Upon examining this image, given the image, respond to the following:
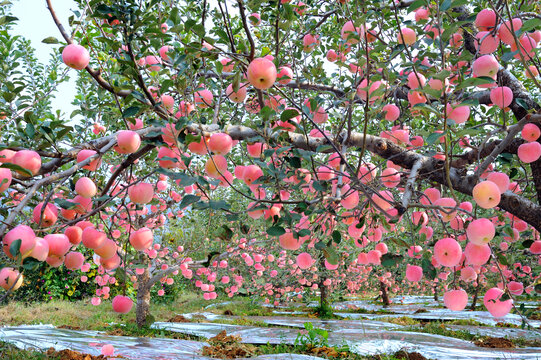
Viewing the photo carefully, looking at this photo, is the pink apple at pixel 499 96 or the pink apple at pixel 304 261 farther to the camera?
the pink apple at pixel 304 261

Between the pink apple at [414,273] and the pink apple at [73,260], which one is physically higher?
the pink apple at [73,260]

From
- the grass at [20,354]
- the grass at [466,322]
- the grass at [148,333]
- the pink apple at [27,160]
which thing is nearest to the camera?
the pink apple at [27,160]

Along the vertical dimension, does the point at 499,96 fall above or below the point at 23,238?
above

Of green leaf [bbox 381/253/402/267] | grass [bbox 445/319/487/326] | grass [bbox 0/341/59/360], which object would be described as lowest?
grass [bbox 445/319/487/326]

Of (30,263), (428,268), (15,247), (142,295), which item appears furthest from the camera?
(142,295)

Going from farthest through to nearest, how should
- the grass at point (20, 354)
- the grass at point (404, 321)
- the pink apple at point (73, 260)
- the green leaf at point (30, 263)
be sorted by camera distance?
the grass at point (404, 321), the grass at point (20, 354), the pink apple at point (73, 260), the green leaf at point (30, 263)

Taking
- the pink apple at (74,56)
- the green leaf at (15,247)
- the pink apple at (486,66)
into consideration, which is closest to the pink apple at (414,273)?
the pink apple at (486,66)

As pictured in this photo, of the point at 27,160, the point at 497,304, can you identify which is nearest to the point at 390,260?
the point at 497,304

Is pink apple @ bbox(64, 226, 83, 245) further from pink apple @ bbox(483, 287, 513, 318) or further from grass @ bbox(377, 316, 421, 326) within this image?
grass @ bbox(377, 316, 421, 326)

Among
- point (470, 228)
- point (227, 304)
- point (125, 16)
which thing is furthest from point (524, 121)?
point (227, 304)

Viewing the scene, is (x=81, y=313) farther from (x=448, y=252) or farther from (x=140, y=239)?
(x=448, y=252)

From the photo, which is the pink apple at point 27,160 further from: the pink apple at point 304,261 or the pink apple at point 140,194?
the pink apple at point 304,261

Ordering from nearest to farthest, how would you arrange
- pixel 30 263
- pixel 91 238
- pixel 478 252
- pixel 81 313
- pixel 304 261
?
pixel 30 263 → pixel 91 238 → pixel 478 252 → pixel 304 261 → pixel 81 313

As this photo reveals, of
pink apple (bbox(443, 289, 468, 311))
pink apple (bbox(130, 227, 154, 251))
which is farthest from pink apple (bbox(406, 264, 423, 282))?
pink apple (bbox(130, 227, 154, 251))
